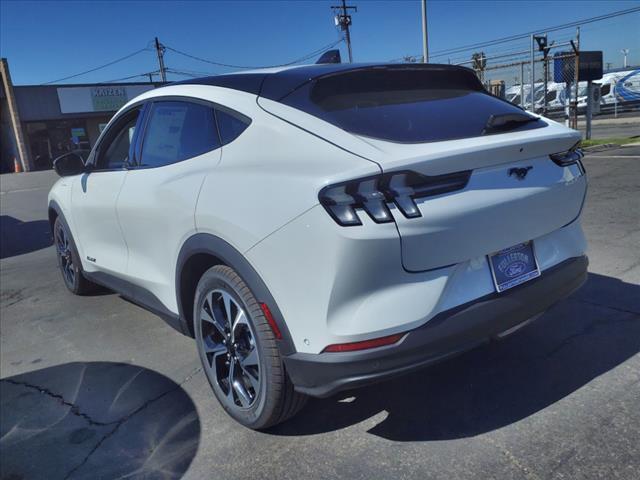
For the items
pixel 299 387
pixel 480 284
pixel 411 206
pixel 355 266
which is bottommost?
pixel 299 387

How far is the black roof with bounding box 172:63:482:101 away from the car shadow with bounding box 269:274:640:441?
1.49 metres

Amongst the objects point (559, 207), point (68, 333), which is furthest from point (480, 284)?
point (68, 333)

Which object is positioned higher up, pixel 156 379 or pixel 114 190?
pixel 114 190

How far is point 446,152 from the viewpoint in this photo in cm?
227

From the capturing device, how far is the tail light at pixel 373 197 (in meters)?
2.13

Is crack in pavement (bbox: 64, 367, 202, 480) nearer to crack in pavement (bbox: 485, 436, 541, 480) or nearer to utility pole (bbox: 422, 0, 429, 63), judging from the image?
crack in pavement (bbox: 485, 436, 541, 480)

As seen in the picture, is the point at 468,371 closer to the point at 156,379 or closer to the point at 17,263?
the point at 156,379

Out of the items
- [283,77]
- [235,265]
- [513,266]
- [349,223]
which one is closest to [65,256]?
[235,265]

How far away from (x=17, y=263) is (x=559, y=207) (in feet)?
23.0

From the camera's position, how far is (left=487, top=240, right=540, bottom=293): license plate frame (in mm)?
2432

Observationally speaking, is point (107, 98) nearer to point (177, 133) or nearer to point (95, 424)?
point (177, 133)

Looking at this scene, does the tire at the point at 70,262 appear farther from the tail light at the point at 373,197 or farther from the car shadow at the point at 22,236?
the tail light at the point at 373,197

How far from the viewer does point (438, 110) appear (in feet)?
8.91

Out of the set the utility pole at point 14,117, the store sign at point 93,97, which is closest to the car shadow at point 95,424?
the utility pole at point 14,117
